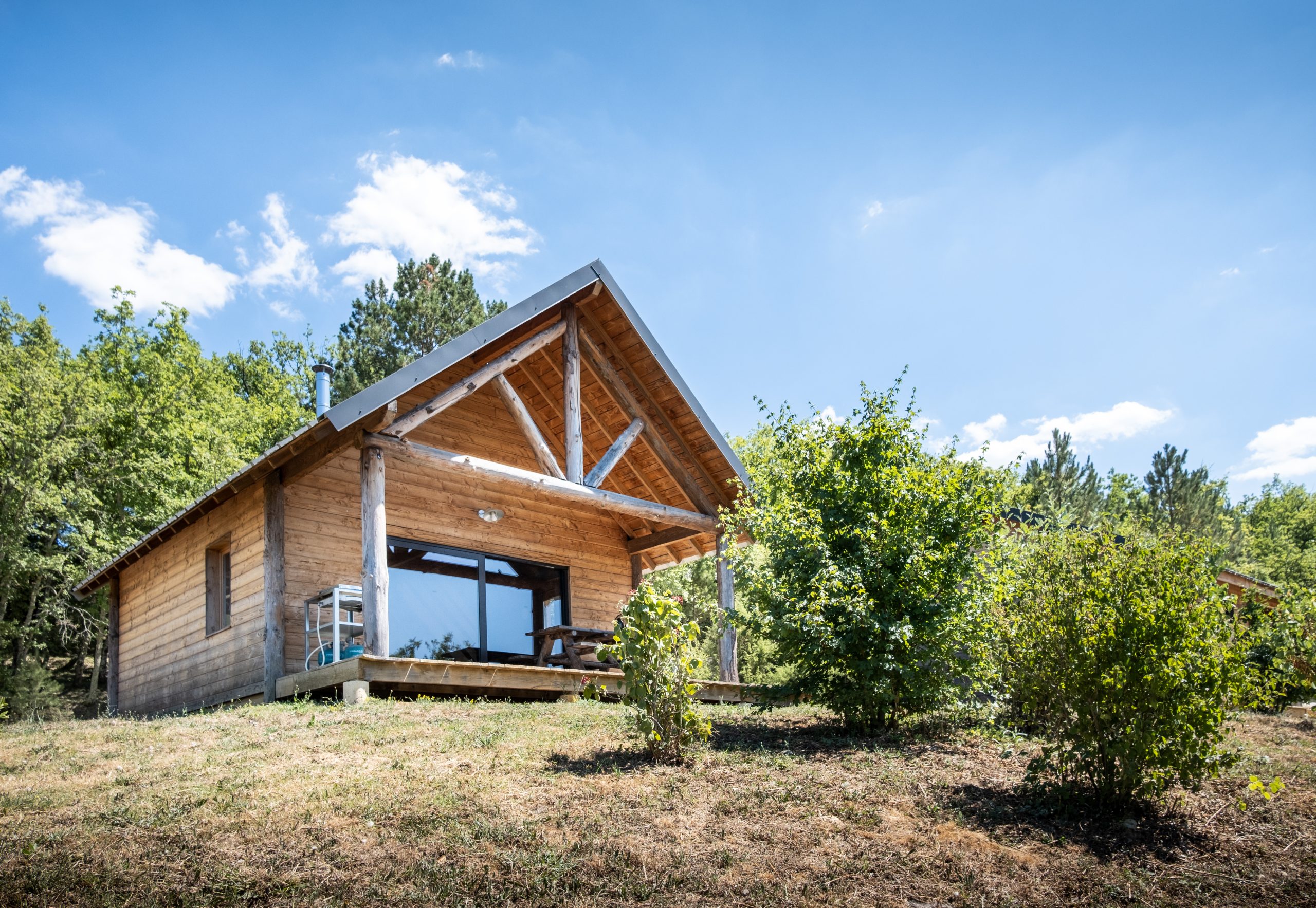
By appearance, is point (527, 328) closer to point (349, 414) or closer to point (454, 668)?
point (349, 414)

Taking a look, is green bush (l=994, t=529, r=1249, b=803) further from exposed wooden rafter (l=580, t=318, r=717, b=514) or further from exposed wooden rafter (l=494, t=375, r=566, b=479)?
exposed wooden rafter (l=580, t=318, r=717, b=514)

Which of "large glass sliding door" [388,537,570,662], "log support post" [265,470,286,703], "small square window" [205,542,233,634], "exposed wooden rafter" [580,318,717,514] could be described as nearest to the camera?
"log support post" [265,470,286,703]

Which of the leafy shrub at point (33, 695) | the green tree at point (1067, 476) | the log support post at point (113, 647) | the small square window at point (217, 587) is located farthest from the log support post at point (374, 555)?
the green tree at point (1067, 476)

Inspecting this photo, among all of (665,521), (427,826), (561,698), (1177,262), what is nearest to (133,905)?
(427,826)

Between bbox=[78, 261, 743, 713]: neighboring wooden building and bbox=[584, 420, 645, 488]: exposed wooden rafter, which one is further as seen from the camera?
bbox=[584, 420, 645, 488]: exposed wooden rafter

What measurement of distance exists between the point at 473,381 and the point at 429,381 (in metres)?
1.42

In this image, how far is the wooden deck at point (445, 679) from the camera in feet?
30.6

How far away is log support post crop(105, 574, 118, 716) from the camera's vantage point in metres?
15.1

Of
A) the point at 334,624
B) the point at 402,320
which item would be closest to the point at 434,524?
the point at 334,624

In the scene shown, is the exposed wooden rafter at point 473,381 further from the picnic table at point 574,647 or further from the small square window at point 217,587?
the small square window at point 217,587

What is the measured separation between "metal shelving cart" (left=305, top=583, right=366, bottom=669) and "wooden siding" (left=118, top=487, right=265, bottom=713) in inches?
23.6

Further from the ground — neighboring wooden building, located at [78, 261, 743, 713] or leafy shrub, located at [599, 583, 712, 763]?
neighboring wooden building, located at [78, 261, 743, 713]

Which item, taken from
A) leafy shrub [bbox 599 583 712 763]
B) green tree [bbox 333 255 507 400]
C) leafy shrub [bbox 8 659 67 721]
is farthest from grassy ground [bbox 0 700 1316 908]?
green tree [bbox 333 255 507 400]

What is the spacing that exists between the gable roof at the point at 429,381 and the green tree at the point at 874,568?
3.75 metres
